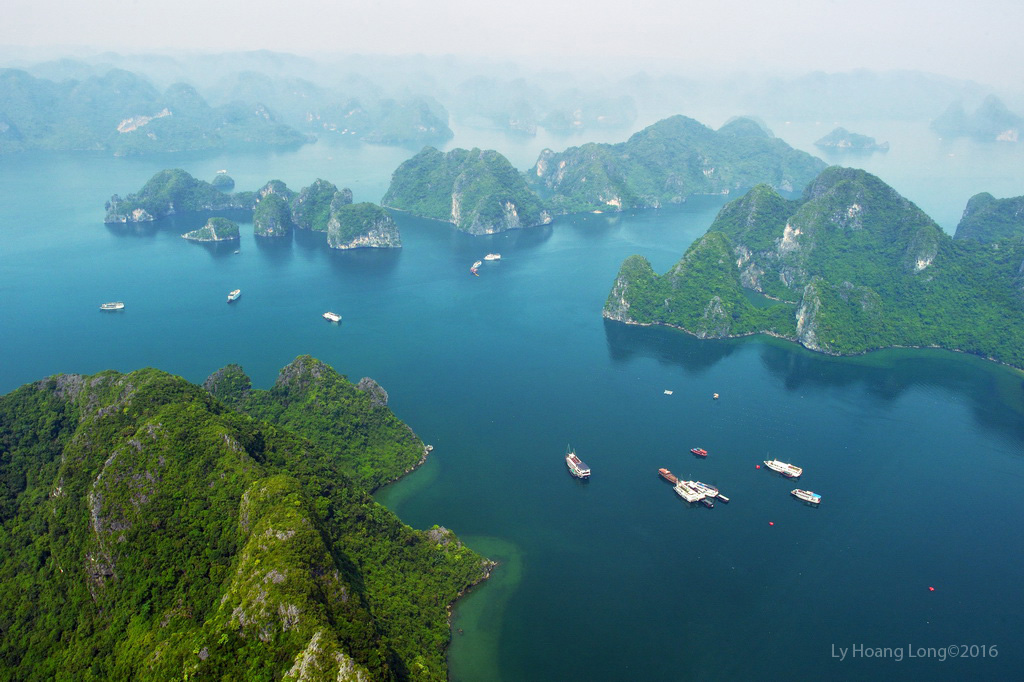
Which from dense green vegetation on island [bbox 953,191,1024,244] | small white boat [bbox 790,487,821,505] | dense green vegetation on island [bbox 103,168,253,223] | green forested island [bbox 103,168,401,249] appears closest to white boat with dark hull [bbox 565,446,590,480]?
small white boat [bbox 790,487,821,505]

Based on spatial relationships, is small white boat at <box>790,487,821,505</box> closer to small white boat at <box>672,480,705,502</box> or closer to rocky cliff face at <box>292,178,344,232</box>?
small white boat at <box>672,480,705,502</box>

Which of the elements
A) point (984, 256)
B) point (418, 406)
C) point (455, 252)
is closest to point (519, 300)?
point (455, 252)

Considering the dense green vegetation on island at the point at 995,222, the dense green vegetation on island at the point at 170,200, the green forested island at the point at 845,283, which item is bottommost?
the dense green vegetation on island at the point at 170,200

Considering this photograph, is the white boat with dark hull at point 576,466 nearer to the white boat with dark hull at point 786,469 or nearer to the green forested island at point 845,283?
the white boat with dark hull at point 786,469

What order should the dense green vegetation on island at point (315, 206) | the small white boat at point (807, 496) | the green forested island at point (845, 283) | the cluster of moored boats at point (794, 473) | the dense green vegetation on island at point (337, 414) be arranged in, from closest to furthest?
the small white boat at point (807, 496) → the cluster of moored boats at point (794, 473) → the dense green vegetation on island at point (337, 414) → the green forested island at point (845, 283) → the dense green vegetation on island at point (315, 206)

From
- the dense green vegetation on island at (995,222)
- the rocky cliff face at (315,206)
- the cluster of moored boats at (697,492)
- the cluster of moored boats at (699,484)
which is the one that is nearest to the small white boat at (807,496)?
the cluster of moored boats at (699,484)

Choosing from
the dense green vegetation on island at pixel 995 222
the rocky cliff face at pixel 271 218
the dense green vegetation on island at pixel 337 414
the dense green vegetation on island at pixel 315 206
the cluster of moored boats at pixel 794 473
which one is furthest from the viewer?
the dense green vegetation on island at pixel 315 206
